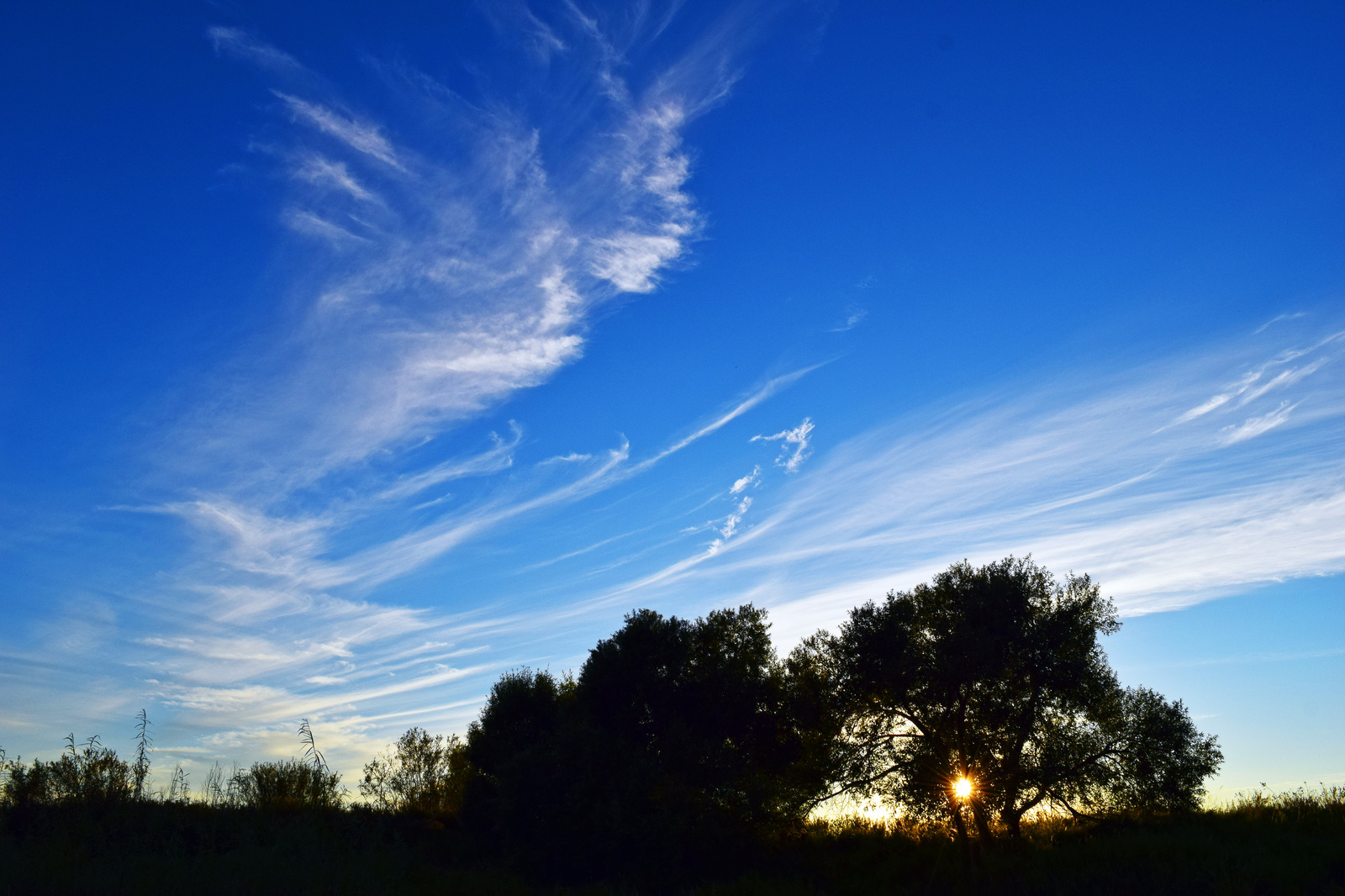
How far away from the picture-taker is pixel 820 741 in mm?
37312

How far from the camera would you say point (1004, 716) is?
3322 centimetres

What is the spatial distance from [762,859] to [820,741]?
5.86 m

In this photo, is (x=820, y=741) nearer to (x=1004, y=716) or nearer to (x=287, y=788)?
(x=1004, y=716)

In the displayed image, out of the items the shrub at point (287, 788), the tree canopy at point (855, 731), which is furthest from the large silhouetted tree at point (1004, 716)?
the shrub at point (287, 788)

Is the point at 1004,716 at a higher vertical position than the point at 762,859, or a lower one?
higher

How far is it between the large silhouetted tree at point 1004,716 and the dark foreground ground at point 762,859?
1657 mm

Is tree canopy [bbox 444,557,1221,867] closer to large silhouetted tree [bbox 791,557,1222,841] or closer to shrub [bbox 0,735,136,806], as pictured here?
large silhouetted tree [bbox 791,557,1222,841]

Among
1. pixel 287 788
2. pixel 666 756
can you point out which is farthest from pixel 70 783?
pixel 666 756

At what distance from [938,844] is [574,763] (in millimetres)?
17508

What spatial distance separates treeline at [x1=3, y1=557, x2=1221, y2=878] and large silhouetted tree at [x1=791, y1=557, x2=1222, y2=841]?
74mm

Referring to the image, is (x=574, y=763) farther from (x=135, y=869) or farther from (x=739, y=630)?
(x=135, y=869)

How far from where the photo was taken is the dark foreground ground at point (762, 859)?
1986 cm

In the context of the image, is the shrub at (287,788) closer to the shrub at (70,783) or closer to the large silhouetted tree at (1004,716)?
the shrub at (70,783)

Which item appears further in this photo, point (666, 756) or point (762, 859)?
point (666, 756)
